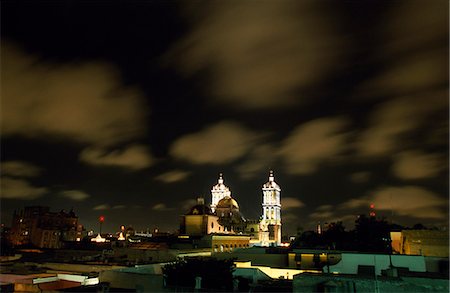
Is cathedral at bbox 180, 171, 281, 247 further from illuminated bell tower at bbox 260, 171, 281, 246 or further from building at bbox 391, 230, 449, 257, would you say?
building at bbox 391, 230, 449, 257

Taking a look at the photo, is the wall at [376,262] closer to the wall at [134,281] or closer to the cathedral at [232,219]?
the wall at [134,281]

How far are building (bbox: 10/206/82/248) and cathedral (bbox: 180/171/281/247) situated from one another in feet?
103

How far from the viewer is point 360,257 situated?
27.2 m

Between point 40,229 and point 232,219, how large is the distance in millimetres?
41434

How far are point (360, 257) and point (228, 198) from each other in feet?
204

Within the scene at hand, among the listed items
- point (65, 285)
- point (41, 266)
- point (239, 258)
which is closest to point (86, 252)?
point (41, 266)

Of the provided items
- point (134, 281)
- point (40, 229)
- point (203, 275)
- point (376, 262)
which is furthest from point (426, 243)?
point (40, 229)

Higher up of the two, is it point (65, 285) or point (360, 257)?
point (360, 257)

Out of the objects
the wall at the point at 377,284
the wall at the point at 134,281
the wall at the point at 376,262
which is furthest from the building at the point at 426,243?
the wall at the point at 134,281

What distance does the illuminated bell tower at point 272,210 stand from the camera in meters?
95.6

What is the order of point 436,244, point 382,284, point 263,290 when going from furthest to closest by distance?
point 436,244 < point 263,290 < point 382,284

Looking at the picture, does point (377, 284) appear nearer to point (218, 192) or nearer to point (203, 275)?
point (203, 275)

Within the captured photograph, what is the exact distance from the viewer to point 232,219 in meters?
83.1

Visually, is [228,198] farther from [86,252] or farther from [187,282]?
[187,282]
